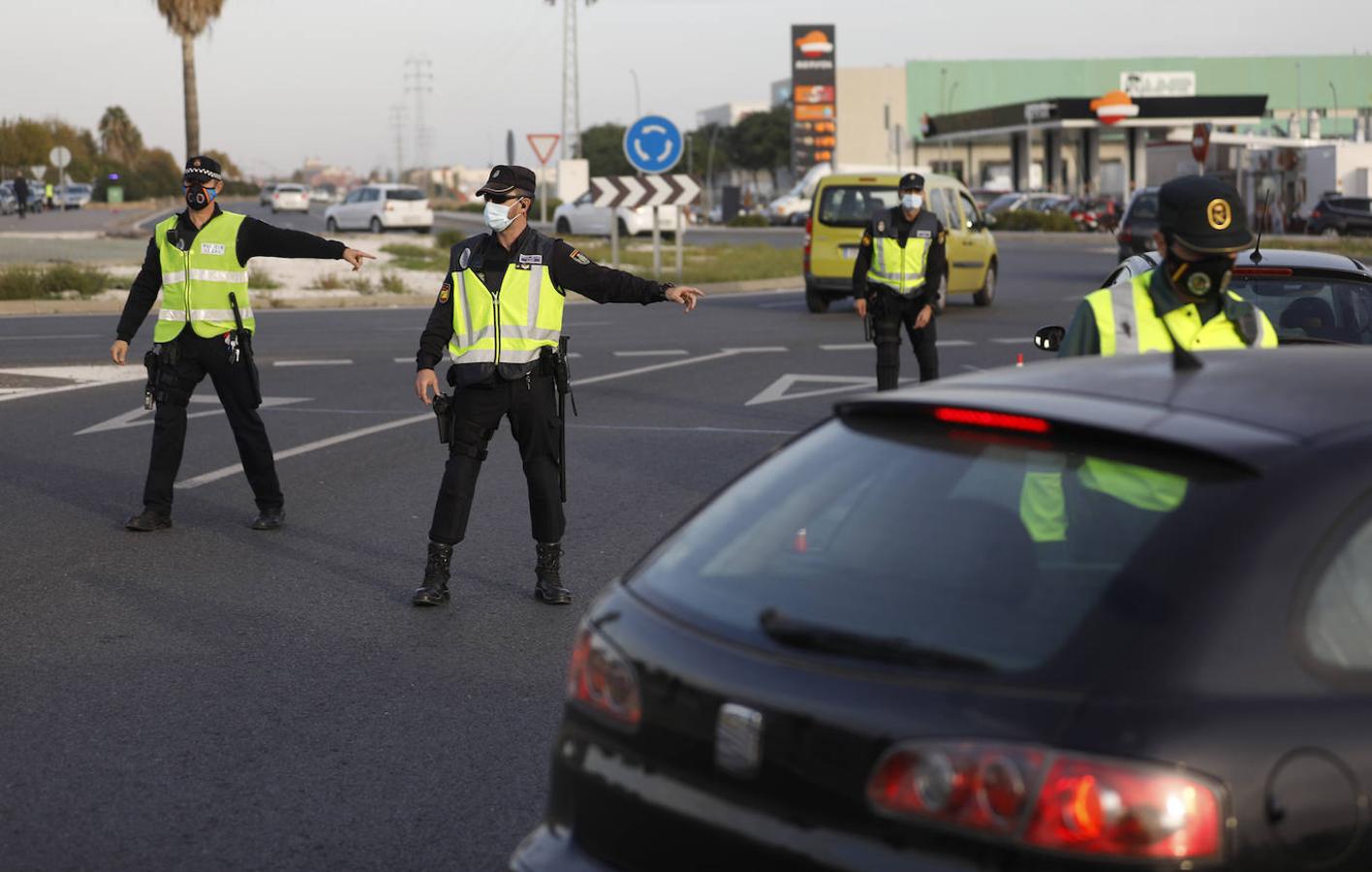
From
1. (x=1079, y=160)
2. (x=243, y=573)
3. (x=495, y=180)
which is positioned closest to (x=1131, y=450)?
(x=495, y=180)

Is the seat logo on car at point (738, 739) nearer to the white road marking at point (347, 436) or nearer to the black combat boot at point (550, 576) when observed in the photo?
the black combat boot at point (550, 576)

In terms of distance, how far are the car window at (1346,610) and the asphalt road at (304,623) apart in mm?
2450

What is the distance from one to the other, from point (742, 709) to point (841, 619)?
0.70ft

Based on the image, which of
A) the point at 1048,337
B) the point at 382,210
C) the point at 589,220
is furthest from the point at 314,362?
the point at 382,210

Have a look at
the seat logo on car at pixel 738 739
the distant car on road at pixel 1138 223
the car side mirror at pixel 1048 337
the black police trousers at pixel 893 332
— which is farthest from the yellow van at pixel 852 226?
the seat logo on car at pixel 738 739

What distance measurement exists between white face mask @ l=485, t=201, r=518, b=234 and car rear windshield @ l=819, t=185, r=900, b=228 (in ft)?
57.3

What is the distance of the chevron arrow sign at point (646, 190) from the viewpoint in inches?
1125

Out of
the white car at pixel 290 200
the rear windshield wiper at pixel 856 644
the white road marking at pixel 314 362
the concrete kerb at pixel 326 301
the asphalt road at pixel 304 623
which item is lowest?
the asphalt road at pixel 304 623

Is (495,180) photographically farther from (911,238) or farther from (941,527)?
(911,238)

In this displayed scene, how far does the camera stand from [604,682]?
317cm

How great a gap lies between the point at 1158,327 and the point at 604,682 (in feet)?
6.35

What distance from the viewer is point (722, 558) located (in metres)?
3.26

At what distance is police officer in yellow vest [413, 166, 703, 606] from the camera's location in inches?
292

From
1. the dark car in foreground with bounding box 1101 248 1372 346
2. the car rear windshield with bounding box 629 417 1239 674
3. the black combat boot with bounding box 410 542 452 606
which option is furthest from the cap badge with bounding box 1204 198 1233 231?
the dark car in foreground with bounding box 1101 248 1372 346
